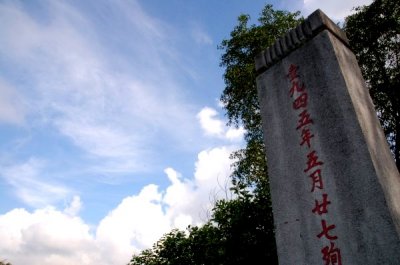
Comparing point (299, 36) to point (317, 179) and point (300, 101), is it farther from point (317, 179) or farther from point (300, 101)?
point (317, 179)

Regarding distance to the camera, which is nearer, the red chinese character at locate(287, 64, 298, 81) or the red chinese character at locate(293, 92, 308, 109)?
the red chinese character at locate(293, 92, 308, 109)

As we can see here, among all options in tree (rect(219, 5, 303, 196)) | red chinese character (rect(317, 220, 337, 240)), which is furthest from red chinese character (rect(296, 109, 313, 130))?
tree (rect(219, 5, 303, 196))

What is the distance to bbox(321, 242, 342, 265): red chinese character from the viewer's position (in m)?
3.17

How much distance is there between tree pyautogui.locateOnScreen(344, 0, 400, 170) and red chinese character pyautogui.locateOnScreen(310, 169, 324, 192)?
445 inches

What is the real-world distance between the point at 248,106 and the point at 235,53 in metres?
2.67

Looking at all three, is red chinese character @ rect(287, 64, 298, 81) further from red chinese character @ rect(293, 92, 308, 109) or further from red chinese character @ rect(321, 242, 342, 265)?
red chinese character @ rect(321, 242, 342, 265)

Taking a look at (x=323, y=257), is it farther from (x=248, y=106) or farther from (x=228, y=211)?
(x=248, y=106)

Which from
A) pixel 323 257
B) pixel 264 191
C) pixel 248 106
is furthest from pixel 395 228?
pixel 248 106

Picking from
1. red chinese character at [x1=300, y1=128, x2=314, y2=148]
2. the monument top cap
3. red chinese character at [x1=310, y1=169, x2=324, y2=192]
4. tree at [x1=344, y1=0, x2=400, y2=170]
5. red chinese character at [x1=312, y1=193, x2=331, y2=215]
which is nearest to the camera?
red chinese character at [x1=312, y1=193, x2=331, y2=215]

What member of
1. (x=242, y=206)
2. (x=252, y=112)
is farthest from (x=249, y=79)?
(x=242, y=206)

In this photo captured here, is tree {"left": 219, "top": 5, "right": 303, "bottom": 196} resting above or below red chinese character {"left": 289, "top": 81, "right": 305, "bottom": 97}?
above

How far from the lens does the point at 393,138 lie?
13461mm

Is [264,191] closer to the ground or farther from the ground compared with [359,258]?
farther from the ground

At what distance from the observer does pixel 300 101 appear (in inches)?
159
